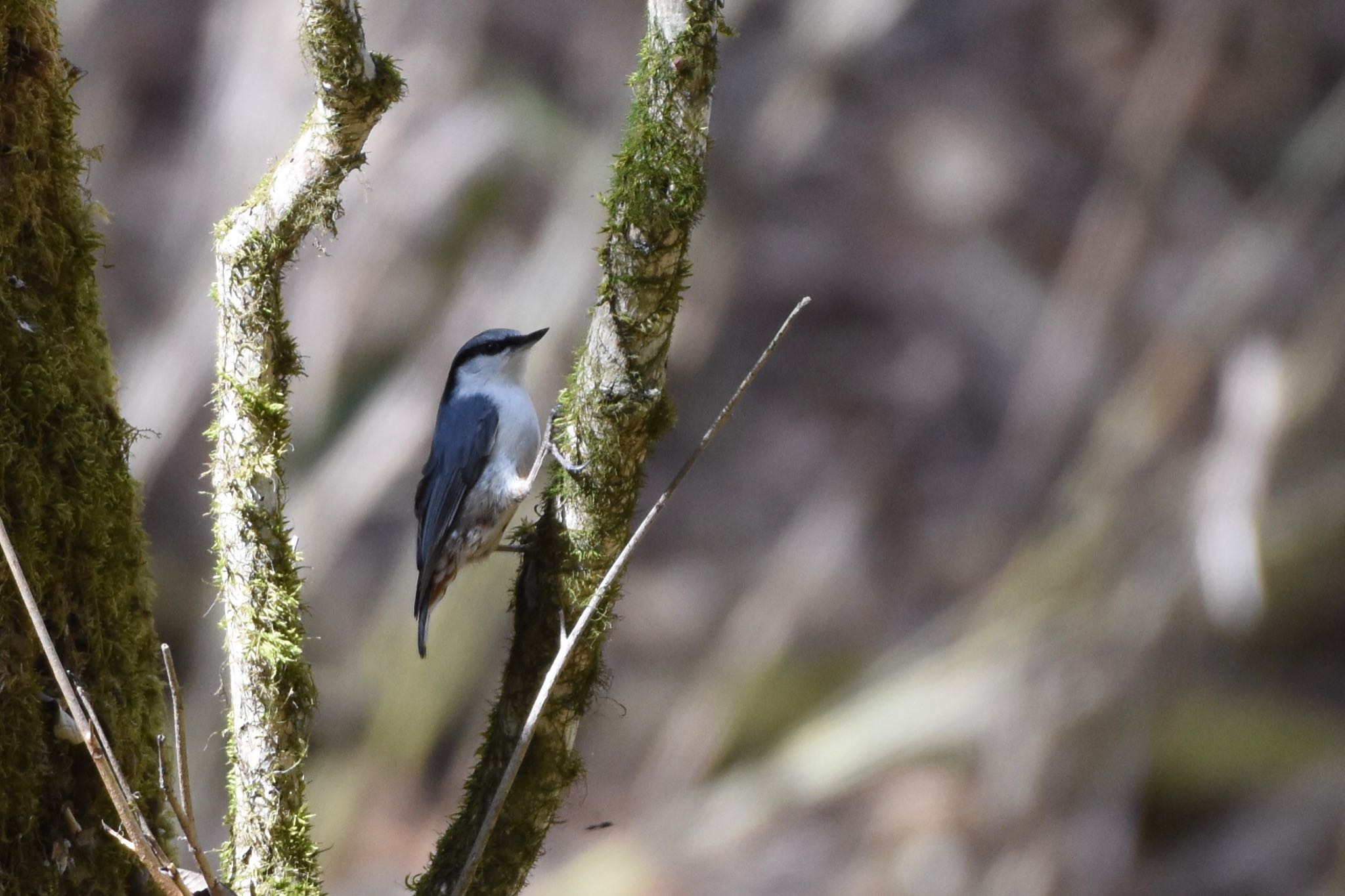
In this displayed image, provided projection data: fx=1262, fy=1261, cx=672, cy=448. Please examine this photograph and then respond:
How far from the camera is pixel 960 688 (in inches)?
268

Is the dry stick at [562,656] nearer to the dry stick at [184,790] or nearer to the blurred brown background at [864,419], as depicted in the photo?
the dry stick at [184,790]

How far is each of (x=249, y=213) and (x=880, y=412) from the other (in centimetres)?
666

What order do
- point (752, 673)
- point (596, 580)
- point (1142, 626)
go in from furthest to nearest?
point (752, 673) < point (1142, 626) < point (596, 580)

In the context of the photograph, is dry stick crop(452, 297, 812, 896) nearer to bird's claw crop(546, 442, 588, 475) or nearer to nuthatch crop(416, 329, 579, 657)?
bird's claw crop(546, 442, 588, 475)

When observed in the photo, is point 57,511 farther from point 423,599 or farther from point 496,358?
point 496,358

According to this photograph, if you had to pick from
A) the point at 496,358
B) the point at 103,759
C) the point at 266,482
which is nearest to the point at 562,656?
the point at 266,482

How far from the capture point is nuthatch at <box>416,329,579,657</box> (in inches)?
115

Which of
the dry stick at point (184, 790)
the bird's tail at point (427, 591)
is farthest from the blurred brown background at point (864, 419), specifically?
the dry stick at point (184, 790)

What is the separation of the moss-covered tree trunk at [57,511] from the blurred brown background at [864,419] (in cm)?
441

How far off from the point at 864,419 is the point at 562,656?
6.54m

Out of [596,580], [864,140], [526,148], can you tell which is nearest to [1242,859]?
[864,140]

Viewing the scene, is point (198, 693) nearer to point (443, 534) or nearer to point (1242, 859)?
point (443, 534)

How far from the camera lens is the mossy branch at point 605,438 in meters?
1.62

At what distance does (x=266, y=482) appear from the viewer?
5.26 ft
